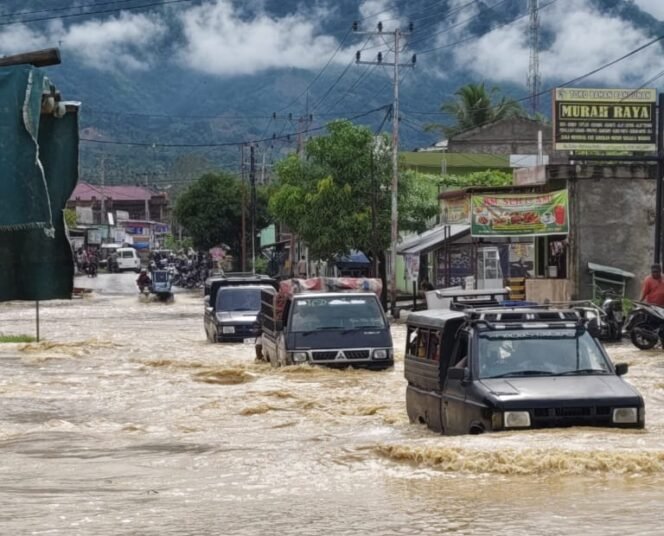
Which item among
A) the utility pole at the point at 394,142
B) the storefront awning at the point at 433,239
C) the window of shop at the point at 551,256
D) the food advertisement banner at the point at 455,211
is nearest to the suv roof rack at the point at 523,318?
the window of shop at the point at 551,256

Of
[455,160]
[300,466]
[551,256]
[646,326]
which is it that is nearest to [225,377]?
[646,326]

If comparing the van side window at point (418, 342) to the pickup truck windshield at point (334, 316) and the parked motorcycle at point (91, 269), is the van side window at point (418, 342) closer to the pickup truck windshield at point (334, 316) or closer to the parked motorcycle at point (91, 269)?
the pickup truck windshield at point (334, 316)

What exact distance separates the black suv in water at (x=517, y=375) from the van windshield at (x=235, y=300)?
60.0ft

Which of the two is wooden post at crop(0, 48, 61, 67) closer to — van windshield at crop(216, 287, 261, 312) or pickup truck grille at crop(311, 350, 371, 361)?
pickup truck grille at crop(311, 350, 371, 361)

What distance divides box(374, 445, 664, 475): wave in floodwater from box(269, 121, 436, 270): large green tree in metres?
36.4

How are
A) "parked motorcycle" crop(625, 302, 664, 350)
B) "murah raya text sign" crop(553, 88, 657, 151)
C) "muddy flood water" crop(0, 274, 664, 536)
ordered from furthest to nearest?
1. "murah raya text sign" crop(553, 88, 657, 151)
2. "parked motorcycle" crop(625, 302, 664, 350)
3. "muddy flood water" crop(0, 274, 664, 536)

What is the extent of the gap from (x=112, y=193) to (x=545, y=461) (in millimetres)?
156843

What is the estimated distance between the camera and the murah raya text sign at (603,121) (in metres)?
38.5

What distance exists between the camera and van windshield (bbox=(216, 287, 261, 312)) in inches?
1316

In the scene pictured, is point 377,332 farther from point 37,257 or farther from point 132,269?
point 132,269

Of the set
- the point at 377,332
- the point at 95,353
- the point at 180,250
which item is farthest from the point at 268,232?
the point at 377,332

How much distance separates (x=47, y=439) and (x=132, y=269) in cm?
8862

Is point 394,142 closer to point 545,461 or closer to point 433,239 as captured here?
point 433,239

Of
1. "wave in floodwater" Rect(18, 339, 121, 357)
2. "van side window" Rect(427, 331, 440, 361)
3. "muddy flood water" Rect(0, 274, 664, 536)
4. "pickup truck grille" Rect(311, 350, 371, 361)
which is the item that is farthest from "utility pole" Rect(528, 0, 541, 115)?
"van side window" Rect(427, 331, 440, 361)
